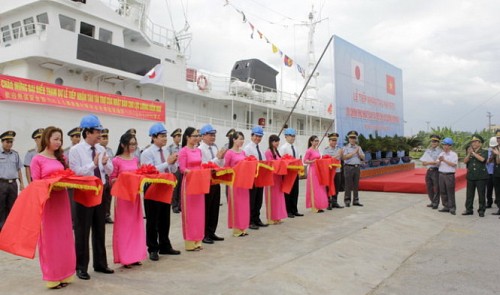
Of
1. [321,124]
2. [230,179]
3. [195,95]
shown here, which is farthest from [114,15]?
[321,124]

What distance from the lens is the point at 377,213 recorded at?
6879 millimetres

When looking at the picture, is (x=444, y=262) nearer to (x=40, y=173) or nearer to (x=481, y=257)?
(x=481, y=257)

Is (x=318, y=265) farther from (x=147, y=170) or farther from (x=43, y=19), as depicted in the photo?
(x=43, y=19)

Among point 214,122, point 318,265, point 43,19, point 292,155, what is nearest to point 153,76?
point 43,19

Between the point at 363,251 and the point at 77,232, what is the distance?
3.06 metres

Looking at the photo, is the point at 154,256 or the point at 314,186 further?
the point at 314,186

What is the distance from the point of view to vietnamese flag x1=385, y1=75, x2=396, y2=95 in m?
16.0

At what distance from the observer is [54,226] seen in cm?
308

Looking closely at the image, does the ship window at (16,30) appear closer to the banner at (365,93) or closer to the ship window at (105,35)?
the ship window at (105,35)

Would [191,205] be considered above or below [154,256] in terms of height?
above

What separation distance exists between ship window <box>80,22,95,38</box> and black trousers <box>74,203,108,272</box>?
9.60 metres

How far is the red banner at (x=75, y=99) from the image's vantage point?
8.25 meters

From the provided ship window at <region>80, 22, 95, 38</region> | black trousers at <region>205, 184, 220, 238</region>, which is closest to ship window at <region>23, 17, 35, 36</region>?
ship window at <region>80, 22, 95, 38</region>

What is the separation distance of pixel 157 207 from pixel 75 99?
6.70 metres
